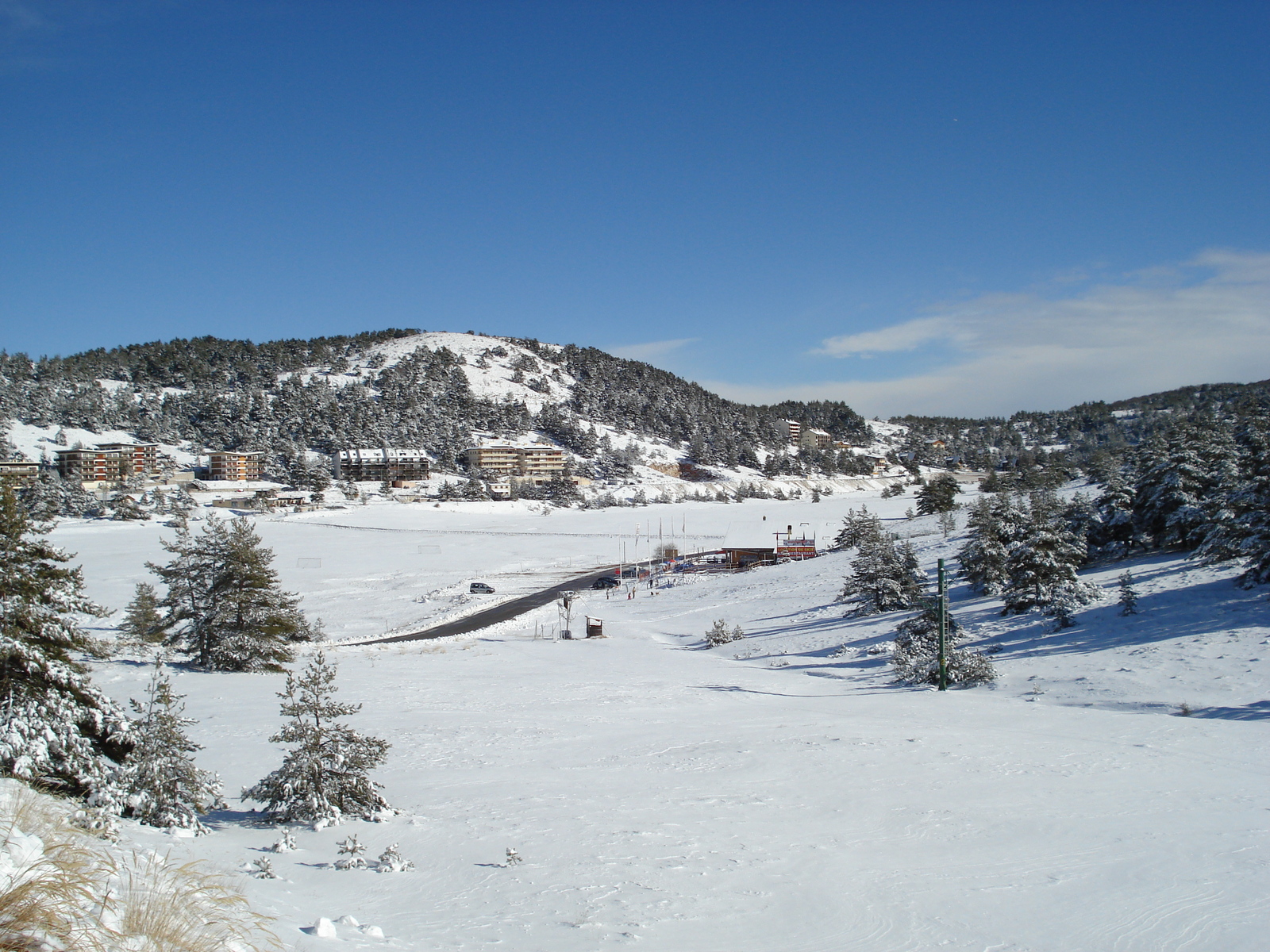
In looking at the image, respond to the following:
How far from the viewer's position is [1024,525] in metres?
26.4

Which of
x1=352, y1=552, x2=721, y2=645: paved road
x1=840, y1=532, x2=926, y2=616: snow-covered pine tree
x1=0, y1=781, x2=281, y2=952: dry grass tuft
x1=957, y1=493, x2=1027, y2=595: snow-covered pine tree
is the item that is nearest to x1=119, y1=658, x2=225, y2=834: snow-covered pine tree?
x1=0, y1=781, x2=281, y2=952: dry grass tuft

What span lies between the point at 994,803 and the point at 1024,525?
20312 millimetres

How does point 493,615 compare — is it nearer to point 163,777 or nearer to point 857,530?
point 857,530

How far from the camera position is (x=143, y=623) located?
27016 mm

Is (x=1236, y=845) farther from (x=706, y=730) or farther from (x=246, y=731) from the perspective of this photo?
(x=246, y=731)

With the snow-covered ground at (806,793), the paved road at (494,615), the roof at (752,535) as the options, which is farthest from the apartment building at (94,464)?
the snow-covered ground at (806,793)

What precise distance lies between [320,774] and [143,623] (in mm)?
24136

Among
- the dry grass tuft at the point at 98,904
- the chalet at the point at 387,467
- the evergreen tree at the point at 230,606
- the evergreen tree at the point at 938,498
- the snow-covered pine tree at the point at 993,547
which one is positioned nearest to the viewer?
the dry grass tuft at the point at 98,904

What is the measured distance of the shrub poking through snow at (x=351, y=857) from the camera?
655 cm

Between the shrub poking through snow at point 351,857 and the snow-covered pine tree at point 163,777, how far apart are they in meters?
1.63

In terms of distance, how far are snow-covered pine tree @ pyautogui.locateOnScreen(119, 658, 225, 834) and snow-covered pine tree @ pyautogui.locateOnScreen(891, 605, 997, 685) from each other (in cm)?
1687

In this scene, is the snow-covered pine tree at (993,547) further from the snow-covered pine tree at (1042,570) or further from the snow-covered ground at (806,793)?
the snow-covered ground at (806,793)

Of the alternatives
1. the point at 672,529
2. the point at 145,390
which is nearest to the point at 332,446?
the point at 145,390

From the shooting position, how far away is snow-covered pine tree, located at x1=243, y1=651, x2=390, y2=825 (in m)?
7.95
